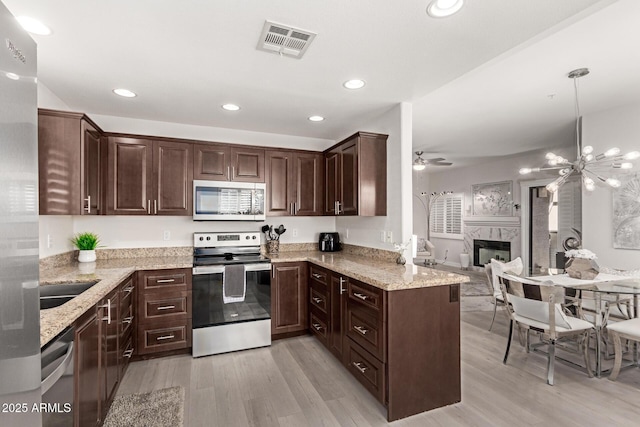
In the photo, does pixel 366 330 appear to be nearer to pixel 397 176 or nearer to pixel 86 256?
pixel 397 176

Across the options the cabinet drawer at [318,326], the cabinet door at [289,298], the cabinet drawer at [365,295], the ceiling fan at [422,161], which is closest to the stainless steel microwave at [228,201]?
the cabinet door at [289,298]

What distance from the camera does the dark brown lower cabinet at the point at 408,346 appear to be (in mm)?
2178

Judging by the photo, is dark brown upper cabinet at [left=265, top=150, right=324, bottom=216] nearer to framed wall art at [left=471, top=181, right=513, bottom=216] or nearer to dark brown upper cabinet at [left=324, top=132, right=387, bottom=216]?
Answer: dark brown upper cabinet at [left=324, top=132, right=387, bottom=216]

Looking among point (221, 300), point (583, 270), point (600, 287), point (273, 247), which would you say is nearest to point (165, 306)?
point (221, 300)

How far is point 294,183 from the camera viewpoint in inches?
157

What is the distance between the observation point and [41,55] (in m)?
2.14

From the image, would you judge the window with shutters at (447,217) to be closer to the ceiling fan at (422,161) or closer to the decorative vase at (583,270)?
the ceiling fan at (422,161)

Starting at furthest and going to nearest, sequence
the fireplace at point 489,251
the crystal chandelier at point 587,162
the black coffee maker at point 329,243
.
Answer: the fireplace at point 489,251
the black coffee maker at point 329,243
the crystal chandelier at point 587,162

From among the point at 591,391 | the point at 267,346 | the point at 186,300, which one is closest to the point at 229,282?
the point at 186,300

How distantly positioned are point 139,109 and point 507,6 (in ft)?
10.7

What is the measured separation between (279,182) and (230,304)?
1.53m

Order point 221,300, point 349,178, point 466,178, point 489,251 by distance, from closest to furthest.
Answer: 1. point 221,300
2. point 349,178
3. point 489,251
4. point 466,178

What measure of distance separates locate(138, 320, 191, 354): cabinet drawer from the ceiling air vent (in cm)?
262

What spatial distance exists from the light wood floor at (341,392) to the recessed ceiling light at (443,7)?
2.52 metres
